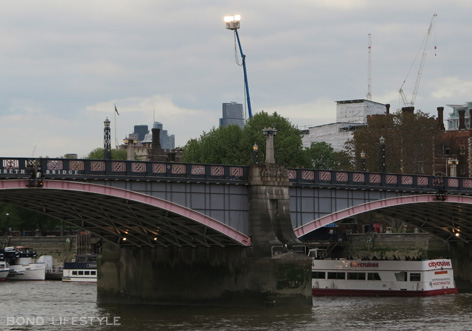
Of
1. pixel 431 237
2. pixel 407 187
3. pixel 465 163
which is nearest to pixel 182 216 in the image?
pixel 407 187

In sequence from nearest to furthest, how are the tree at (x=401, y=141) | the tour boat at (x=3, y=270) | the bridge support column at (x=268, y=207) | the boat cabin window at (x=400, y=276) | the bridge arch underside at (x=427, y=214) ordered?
the bridge support column at (x=268, y=207), the bridge arch underside at (x=427, y=214), the boat cabin window at (x=400, y=276), the tour boat at (x=3, y=270), the tree at (x=401, y=141)

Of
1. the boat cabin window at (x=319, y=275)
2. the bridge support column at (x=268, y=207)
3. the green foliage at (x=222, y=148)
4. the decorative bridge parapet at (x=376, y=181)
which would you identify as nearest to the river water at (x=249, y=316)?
the boat cabin window at (x=319, y=275)

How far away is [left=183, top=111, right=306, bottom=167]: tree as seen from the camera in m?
124

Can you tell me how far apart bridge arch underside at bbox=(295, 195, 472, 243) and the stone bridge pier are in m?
3.52

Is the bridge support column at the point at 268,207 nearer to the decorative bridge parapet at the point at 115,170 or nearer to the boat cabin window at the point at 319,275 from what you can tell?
the decorative bridge parapet at the point at 115,170

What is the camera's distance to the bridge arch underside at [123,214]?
61.4 meters

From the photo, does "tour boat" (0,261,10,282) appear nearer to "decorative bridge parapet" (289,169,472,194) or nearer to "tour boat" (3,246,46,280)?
"tour boat" (3,246,46,280)

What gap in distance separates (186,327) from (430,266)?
2935 centimetres

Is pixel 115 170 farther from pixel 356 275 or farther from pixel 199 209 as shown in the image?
pixel 356 275

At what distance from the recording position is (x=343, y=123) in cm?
17525

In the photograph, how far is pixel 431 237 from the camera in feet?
332

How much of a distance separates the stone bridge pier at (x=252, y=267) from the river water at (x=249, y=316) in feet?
3.80

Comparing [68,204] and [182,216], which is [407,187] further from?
[68,204]

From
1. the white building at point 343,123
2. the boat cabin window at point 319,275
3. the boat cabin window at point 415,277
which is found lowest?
the boat cabin window at point 415,277
